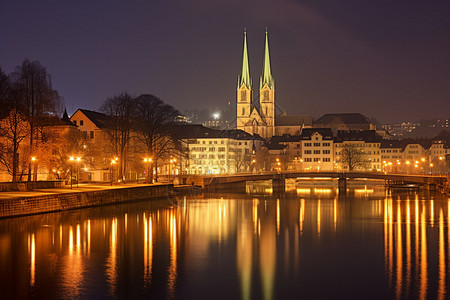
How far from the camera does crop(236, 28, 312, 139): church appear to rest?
595ft

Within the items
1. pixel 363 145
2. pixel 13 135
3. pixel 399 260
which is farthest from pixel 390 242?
pixel 363 145

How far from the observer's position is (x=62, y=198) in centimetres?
4688

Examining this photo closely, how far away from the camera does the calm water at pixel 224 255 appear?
928 inches

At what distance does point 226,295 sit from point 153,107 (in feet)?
180

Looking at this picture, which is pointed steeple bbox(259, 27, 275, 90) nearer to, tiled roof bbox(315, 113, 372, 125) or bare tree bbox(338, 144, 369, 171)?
tiled roof bbox(315, 113, 372, 125)

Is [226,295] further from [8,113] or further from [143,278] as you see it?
[8,113]

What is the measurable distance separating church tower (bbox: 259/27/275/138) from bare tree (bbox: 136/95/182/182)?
108m

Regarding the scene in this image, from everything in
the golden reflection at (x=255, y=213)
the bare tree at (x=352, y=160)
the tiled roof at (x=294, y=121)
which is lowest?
the golden reflection at (x=255, y=213)

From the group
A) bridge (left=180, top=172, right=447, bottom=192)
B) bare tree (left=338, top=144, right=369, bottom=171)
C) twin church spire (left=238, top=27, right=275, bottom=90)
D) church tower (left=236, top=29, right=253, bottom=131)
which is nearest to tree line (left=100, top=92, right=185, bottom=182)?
bridge (left=180, top=172, right=447, bottom=192)

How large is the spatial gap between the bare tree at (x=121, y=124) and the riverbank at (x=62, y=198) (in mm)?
8323

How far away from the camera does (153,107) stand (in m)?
75.9

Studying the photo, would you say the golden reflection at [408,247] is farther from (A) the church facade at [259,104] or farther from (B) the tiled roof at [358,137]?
(A) the church facade at [259,104]

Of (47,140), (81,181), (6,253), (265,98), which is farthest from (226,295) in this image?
(265,98)

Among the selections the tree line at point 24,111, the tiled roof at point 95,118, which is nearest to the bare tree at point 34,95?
the tree line at point 24,111
